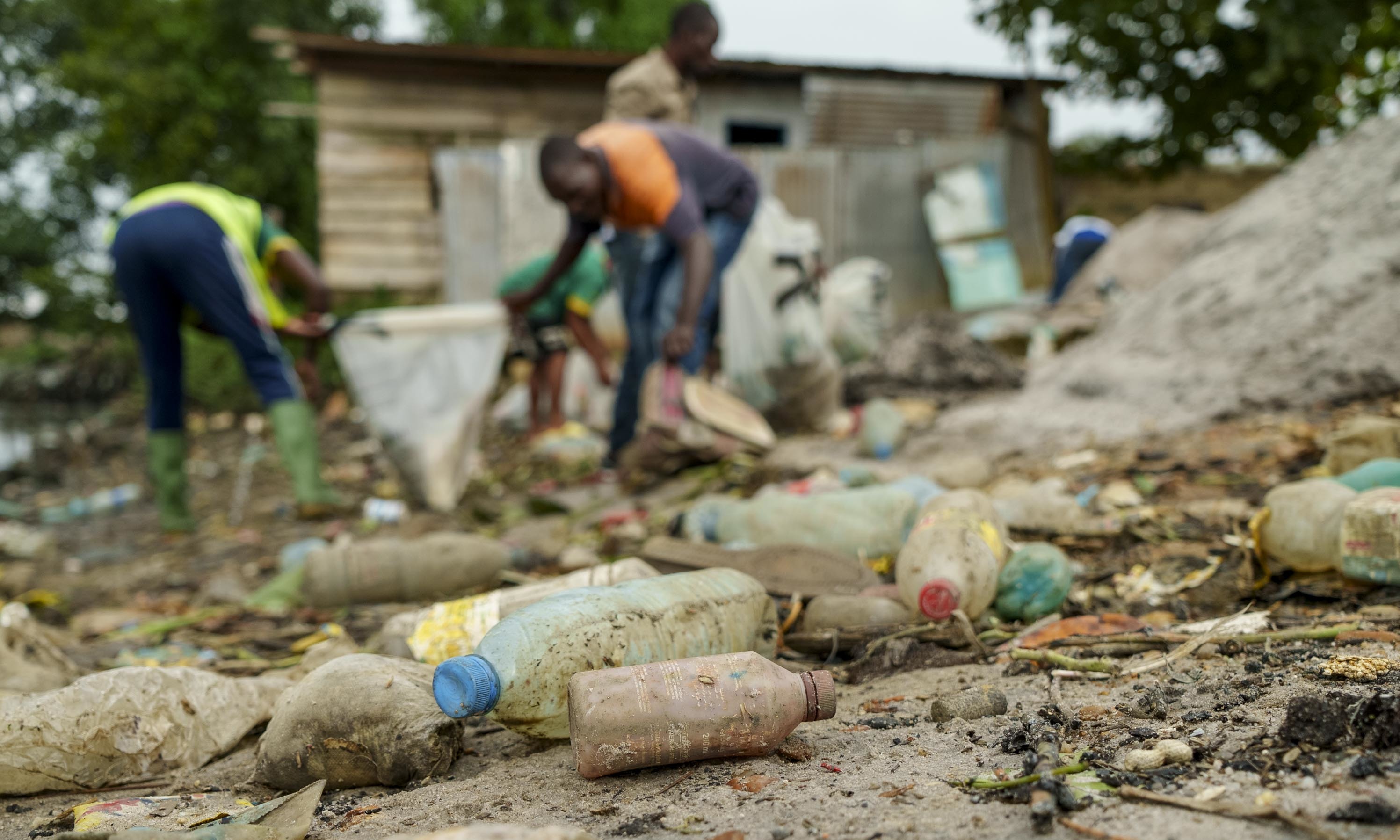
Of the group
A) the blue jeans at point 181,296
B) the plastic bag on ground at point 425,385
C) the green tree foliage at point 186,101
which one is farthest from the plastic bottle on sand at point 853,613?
the green tree foliage at point 186,101

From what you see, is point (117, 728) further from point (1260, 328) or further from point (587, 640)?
point (1260, 328)

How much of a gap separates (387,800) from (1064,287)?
9292 millimetres

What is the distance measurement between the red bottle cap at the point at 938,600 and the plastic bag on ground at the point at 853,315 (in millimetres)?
4333

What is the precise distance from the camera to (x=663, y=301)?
184 inches

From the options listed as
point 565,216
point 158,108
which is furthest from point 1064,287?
point 158,108

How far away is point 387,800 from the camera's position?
1537 millimetres

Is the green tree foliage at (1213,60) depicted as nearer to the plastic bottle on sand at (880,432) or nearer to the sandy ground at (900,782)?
the plastic bottle on sand at (880,432)

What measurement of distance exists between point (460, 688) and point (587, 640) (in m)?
0.26

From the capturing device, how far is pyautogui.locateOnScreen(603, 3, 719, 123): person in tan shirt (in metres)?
5.44

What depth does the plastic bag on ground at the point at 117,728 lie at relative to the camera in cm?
169

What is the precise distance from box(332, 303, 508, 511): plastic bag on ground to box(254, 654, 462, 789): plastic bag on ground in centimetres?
299

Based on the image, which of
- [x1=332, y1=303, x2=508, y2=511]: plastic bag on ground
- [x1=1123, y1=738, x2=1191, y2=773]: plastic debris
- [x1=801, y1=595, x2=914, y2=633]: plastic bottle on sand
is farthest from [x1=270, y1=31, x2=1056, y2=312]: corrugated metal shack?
[x1=1123, y1=738, x2=1191, y2=773]: plastic debris

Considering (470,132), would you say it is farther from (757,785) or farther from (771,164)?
(757,785)

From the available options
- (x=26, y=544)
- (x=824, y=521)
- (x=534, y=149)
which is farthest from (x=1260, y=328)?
(x=534, y=149)
